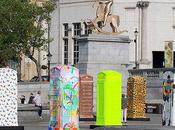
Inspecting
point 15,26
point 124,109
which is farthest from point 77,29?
point 124,109

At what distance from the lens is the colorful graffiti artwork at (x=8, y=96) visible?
28.8 meters

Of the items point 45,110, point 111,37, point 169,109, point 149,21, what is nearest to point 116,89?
point 169,109

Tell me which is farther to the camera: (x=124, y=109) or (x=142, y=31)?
(x=142, y=31)

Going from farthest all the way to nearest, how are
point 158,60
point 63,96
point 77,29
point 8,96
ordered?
point 77,29 < point 158,60 < point 8,96 < point 63,96

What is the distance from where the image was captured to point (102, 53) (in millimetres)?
56688

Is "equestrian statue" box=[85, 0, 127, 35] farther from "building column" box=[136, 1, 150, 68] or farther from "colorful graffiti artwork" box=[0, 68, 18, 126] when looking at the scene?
"building column" box=[136, 1, 150, 68]

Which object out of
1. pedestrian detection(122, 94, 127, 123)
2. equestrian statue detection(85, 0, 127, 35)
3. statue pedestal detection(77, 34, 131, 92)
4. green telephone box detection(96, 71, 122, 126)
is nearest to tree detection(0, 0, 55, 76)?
equestrian statue detection(85, 0, 127, 35)

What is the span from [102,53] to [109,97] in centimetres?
2401

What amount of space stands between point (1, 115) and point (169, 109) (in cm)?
543

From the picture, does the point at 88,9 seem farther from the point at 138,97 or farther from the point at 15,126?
the point at 15,126

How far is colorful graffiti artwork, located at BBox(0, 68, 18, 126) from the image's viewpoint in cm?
2883

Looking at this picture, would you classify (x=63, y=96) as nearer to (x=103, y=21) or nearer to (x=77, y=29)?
(x=103, y=21)

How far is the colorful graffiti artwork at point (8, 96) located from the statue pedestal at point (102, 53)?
26462 millimetres

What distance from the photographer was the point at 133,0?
91125mm
